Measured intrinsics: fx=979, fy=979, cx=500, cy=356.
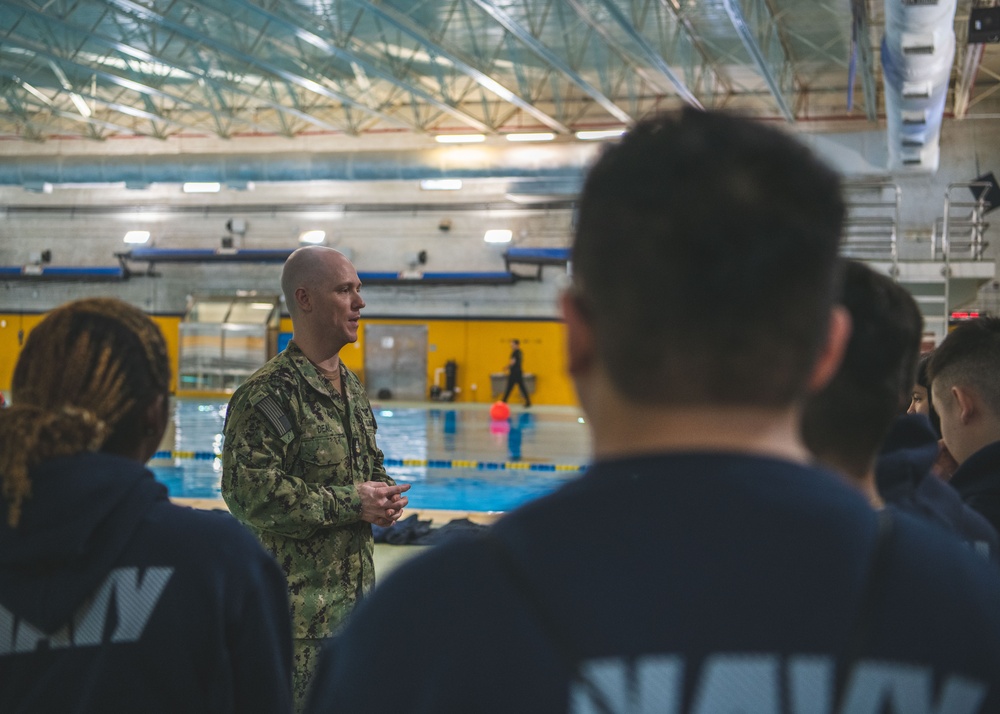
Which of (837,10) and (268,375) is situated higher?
(837,10)

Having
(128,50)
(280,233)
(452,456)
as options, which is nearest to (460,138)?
(128,50)

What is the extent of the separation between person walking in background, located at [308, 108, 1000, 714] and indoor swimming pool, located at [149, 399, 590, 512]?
672 cm

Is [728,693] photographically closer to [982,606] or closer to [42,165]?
[982,606]

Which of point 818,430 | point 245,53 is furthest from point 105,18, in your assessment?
point 818,430

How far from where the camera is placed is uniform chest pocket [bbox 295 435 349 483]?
3436mm

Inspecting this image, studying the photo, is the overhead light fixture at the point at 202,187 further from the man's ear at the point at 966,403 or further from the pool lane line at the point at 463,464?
the man's ear at the point at 966,403

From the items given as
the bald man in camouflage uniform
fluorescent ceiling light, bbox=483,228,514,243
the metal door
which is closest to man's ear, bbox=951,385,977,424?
the bald man in camouflage uniform

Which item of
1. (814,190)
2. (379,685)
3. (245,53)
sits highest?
(245,53)

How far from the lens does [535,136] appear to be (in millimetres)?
22125

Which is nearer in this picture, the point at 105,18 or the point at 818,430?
the point at 818,430

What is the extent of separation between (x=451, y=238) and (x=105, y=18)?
39.7 ft

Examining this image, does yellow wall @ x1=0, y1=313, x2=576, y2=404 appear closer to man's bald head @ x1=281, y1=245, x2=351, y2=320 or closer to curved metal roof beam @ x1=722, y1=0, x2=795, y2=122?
curved metal roof beam @ x1=722, y1=0, x2=795, y2=122

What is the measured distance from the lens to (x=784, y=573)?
0.85 meters

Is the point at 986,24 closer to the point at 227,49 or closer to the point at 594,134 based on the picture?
the point at 594,134
